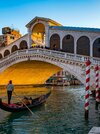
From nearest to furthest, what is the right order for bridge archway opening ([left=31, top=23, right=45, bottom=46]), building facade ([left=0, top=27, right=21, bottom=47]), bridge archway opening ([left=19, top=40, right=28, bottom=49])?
bridge archway opening ([left=31, top=23, right=45, bottom=46]) → bridge archway opening ([left=19, top=40, right=28, bottom=49]) → building facade ([left=0, top=27, right=21, bottom=47])

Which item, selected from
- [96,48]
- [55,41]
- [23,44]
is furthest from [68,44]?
[23,44]

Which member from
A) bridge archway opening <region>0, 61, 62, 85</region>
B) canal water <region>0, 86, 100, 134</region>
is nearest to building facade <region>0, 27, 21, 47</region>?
bridge archway opening <region>0, 61, 62, 85</region>

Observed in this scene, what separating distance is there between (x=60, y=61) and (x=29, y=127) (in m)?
11.6

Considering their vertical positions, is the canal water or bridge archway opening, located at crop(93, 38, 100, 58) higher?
bridge archway opening, located at crop(93, 38, 100, 58)

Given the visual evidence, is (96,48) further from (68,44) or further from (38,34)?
(38,34)

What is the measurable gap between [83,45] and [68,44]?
1.38 metres

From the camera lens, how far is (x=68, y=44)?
23.6 meters

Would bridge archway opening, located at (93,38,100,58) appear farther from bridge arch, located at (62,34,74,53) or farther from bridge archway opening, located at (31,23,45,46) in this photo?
bridge archway opening, located at (31,23,45,46)

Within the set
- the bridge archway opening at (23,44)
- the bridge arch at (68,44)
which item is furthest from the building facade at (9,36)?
the bridge arch at (68,44)

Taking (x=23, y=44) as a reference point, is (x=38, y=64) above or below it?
below

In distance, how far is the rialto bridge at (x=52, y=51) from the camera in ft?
65.6

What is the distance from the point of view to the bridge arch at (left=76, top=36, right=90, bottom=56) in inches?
886

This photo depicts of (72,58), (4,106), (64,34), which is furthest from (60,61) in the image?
(4,106)

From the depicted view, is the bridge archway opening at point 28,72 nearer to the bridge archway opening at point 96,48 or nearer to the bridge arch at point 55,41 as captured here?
the bridge arch at point 55,41
